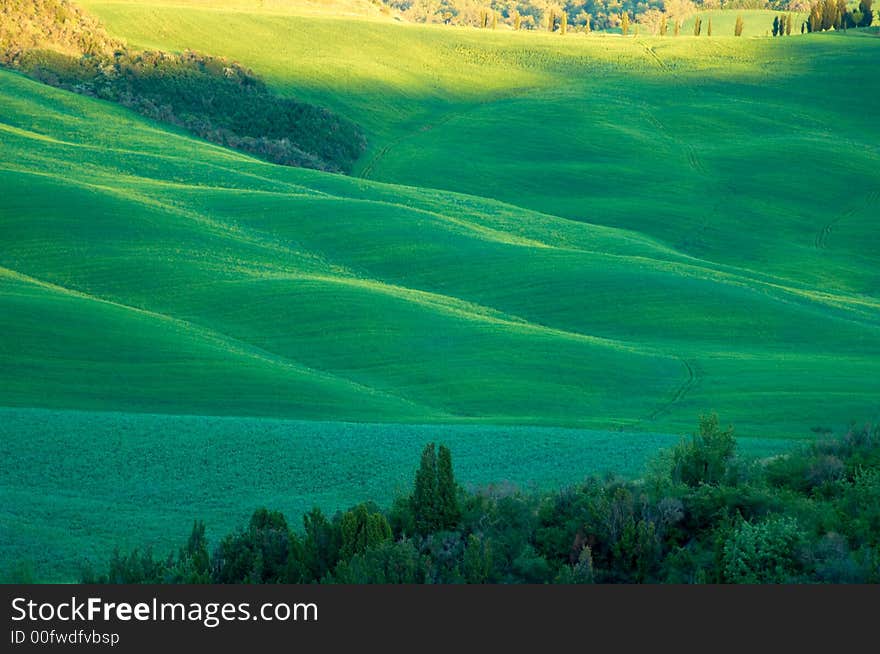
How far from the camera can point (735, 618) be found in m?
12.5

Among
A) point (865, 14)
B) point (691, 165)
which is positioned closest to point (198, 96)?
point (691, 165)

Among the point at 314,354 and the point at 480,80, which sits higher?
the point at 480,80

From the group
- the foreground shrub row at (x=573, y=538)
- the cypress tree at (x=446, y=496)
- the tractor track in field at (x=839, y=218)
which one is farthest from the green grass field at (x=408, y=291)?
the cypress tree at (x=446, y=496)

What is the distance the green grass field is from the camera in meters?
22.5

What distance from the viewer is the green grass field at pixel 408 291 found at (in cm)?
2253

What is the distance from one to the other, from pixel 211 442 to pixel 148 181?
108 feet

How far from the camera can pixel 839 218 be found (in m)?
72.7

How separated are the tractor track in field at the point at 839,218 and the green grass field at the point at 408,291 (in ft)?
0.84

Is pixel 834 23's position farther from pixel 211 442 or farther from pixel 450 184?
pixel 211 442

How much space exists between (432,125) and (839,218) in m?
30.0

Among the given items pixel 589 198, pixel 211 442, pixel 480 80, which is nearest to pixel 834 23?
pixel 480 80

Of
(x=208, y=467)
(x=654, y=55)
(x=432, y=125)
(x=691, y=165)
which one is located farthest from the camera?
(x=654, y=55)

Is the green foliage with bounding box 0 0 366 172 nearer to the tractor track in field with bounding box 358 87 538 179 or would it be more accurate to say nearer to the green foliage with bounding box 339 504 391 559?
the tractor track in field with bounding box 358 87 538 179

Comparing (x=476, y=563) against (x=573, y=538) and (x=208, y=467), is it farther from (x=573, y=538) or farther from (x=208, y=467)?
(x=208, y=467)
